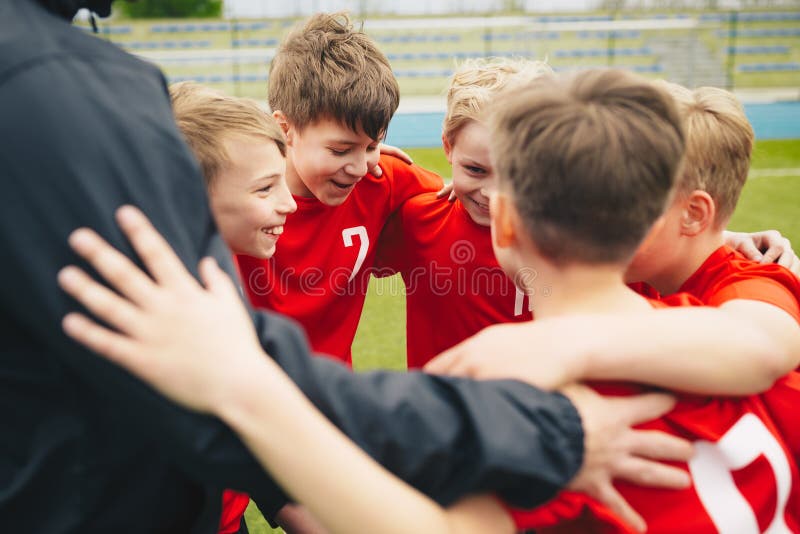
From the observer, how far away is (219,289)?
1031mm

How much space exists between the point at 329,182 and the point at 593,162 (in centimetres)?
153

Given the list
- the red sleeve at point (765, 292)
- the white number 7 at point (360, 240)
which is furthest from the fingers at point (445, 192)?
the red sleeve at point (765, 292)

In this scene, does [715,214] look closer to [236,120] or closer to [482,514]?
[482,514]

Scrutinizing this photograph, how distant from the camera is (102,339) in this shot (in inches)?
38.1

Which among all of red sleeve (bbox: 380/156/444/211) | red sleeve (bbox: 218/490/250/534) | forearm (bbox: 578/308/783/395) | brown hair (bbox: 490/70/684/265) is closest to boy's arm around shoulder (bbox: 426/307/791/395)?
forearm (bbox: 578/308/783/395)

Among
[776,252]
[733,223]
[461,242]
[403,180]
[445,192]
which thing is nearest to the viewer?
[776,252]

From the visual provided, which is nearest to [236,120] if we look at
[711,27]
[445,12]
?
[711,27]

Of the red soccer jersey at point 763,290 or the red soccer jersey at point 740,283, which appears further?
the red soccer jersey at point 740,283

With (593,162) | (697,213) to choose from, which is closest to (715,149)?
(697,213)

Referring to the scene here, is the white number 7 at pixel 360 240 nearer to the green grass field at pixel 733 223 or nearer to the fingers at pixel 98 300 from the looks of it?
the green grass field at pixel 733 223

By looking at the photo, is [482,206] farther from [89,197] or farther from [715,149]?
[89,197]

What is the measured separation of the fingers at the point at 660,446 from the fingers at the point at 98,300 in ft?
2.65

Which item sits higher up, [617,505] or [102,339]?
[102,339]

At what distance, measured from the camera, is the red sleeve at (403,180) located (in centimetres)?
290
